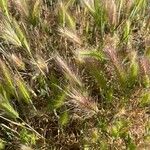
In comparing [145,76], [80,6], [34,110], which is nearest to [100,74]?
[145,76]

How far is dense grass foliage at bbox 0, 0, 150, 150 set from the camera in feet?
5.47

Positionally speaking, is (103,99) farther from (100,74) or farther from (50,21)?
(50,21)

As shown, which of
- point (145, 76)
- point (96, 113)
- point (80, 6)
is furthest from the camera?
point (80, 6)

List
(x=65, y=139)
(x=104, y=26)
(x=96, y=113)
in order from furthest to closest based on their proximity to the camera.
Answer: (x=104, y=26)
(x=65, y=139)
(x=96, y=113)

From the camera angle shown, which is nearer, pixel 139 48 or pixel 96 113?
pixel 96 113

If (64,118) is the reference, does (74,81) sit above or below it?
above

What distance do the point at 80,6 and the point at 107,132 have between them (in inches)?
28.2

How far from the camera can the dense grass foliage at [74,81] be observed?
5.47 feet

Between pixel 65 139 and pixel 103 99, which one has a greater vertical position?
pixel 103 99

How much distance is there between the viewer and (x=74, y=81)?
5.38ft

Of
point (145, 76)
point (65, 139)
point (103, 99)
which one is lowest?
point (65, 139)

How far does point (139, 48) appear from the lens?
2.08m

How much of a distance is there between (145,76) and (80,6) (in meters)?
0.71

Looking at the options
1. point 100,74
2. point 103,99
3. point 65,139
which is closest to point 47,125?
point 65,139
